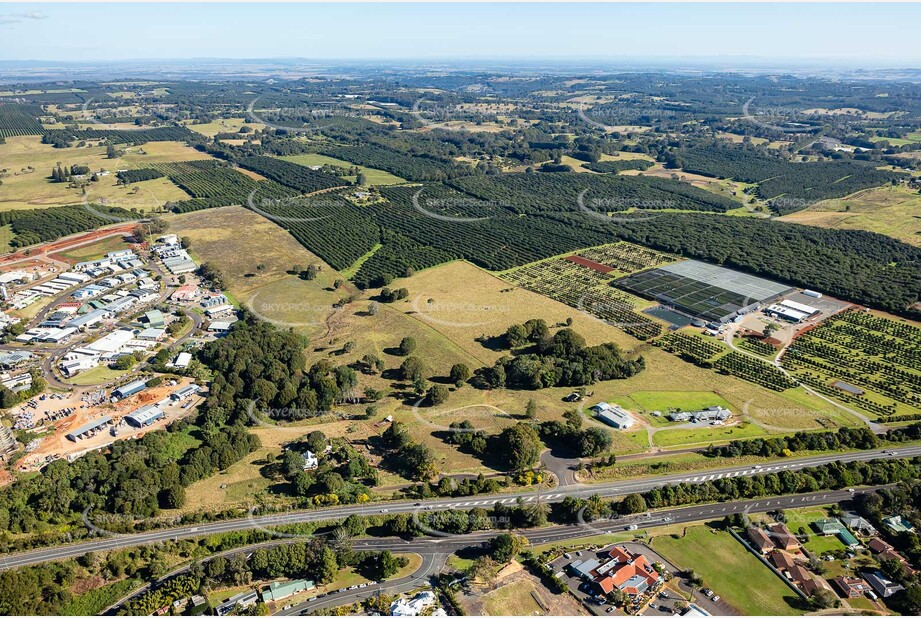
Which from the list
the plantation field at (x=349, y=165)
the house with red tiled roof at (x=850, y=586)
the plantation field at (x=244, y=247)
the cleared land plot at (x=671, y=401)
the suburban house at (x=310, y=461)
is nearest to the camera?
the house with red tiled roof at (x=850, y=586)

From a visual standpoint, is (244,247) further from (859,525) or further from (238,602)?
(859,525)

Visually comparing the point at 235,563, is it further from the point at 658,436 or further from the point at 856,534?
the point at 856,534

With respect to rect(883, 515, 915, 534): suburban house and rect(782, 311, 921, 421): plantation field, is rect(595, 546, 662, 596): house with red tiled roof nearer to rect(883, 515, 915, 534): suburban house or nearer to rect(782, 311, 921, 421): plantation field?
rect(883, 515, 915, 534): suburban house

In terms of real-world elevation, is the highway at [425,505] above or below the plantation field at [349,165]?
below

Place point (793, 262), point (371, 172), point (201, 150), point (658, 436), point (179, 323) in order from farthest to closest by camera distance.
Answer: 1. point (201, 150)
2. point (371, 172)
3. point (793, 262)
4. point (179, 323)
5. point (658, 436)

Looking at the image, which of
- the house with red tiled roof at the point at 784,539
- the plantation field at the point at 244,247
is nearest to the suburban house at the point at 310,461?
the plantation field at the point at 244,247

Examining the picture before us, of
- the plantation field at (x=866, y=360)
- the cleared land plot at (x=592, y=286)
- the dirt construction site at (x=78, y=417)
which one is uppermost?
the cleared land plot at (x=592, y=286)

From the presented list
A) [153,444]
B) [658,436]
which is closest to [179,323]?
[153,444]

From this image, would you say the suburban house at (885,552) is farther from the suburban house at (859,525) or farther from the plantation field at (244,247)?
the plantation field at (244,247)
